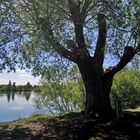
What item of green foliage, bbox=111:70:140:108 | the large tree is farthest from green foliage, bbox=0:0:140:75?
green foliage, bbox=111:70:140:108

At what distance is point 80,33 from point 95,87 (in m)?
2.74

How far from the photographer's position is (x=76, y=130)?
14.8 metres

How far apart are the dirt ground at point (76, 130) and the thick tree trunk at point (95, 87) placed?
991 millimetres

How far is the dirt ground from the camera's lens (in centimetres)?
1384

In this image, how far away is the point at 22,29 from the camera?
17016 millimetres

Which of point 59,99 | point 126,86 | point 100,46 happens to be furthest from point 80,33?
point 59,99

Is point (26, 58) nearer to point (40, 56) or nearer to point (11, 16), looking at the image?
point (40, 56)

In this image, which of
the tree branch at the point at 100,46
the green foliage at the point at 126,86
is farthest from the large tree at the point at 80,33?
the green foliage at the point at 126,86

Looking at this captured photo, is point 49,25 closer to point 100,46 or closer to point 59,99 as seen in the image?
point 100,46

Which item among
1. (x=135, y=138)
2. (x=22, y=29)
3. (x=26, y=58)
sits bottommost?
(x=135, y=138)

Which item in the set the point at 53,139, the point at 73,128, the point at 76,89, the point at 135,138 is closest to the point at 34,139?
the point at 53,139

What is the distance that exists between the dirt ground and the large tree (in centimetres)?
181

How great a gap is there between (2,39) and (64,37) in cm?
274

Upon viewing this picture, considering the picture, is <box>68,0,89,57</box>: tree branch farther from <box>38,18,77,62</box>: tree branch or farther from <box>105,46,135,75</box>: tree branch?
<box>105,46,135,75</box>: tree branch
